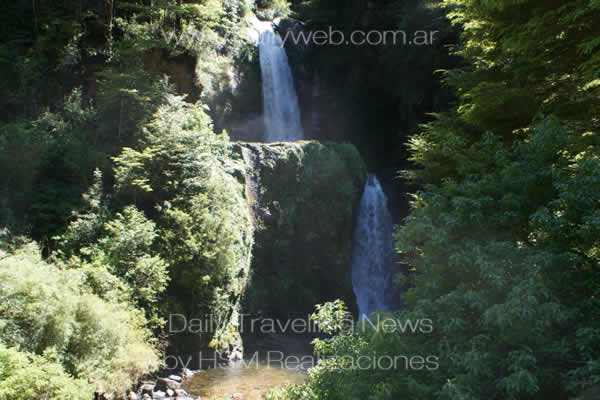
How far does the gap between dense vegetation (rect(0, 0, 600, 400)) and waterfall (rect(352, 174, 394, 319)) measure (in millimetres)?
1282

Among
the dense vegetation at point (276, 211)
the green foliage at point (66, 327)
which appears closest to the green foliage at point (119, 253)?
the dense vegetation at point (276, 211)

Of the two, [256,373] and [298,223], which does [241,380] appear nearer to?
[256,373]

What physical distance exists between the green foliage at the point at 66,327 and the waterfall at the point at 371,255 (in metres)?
12.1

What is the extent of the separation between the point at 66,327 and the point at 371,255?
14659mm

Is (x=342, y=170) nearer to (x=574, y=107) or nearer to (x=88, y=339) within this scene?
(x=574, y=107)

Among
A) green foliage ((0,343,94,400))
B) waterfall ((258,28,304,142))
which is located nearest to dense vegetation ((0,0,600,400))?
green foliage ((0,343,94,400))

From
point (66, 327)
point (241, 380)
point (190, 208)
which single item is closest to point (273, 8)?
point (190, 208)

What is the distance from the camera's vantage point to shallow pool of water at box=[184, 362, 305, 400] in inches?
354

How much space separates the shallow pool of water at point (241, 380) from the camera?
8.99 meters

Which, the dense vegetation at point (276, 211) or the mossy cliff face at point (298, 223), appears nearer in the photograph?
the dense vegetation at point (276, 211)

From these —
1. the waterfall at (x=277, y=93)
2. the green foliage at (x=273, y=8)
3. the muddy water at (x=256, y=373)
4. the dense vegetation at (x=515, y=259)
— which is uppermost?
the green foliage at (x=273, y=8)

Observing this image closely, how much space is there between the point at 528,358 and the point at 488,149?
4.05m

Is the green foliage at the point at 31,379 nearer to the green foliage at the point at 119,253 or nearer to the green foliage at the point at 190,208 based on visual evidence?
the green foliage at the point at 119,253

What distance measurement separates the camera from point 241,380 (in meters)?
9.93
